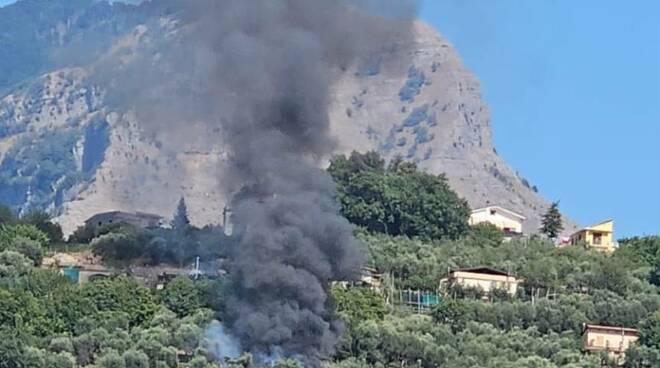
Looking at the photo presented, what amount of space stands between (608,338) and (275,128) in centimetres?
1167

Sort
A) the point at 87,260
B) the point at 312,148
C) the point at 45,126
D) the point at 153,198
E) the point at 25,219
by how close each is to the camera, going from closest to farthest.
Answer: the point at 312,148 < the point at 87,260 < the point at 25,219 < the point at 153,198 < the point at 45,126

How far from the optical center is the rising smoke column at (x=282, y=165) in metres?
48.8

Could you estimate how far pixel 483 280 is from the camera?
210 feet

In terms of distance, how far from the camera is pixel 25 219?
73562 mm

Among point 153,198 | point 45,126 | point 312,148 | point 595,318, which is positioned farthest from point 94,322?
point 45,126

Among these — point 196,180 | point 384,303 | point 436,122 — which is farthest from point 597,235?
point 436,122

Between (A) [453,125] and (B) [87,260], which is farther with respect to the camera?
(A) [453,125]

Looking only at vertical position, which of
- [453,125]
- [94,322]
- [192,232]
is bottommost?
[94,322]

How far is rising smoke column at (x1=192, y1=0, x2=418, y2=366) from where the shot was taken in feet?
160

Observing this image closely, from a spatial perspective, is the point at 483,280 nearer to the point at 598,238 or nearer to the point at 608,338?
the point at 608,338

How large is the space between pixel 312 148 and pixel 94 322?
25.7 ft

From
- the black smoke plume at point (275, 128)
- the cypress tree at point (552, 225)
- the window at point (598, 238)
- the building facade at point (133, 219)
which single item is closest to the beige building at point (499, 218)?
the cypress tree at point (552, 225)

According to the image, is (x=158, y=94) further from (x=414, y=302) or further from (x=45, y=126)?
(x=45, y=126)

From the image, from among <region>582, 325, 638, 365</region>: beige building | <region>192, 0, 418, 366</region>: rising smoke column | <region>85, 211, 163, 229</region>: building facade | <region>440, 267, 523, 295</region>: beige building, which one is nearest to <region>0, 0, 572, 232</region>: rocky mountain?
<region>85, 211, 163, 229</region>: building facade
